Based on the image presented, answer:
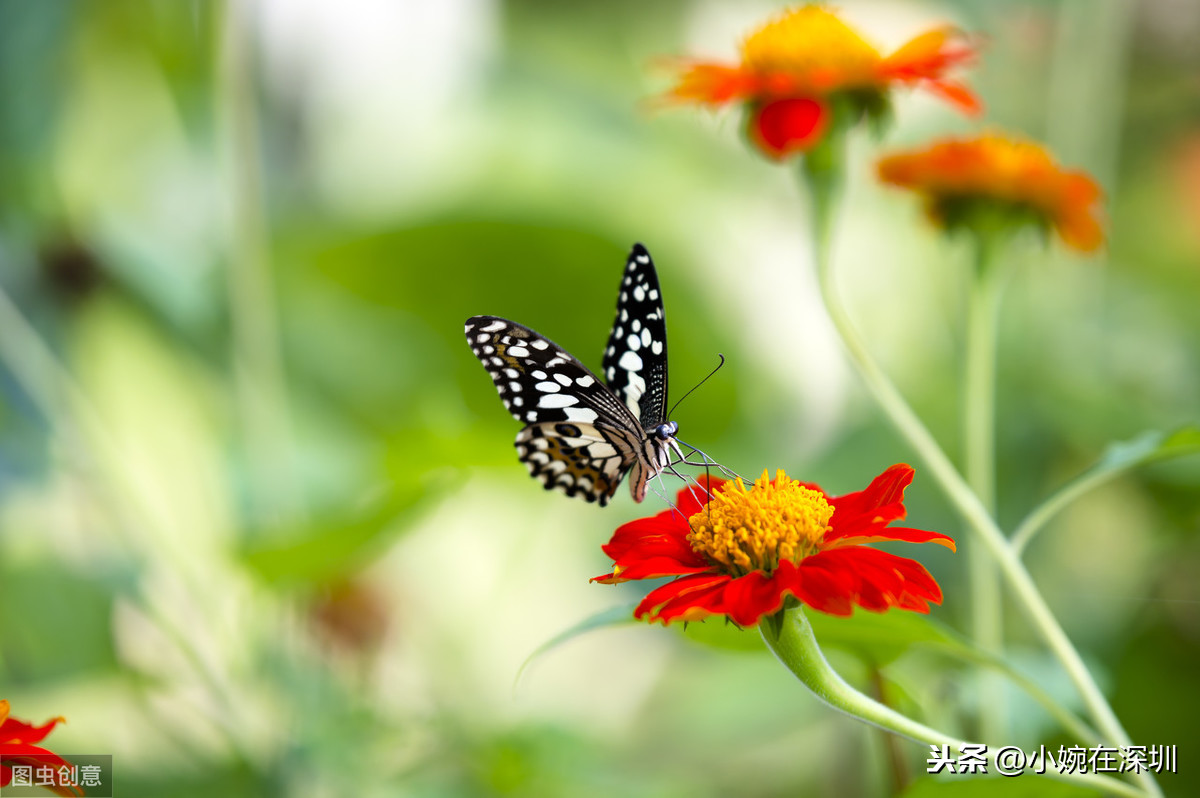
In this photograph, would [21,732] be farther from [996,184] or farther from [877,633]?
[996,184]

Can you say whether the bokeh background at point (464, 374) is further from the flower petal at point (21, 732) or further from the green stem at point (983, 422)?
the flower petal at point (21, 732)

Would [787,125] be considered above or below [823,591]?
above

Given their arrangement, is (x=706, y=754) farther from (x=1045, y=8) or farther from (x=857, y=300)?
(x=1045, y=8)


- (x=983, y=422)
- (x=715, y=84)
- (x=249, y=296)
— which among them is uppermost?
(x=249, y=296)

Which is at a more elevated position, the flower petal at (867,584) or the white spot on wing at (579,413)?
the white spot on wing at (579,413)

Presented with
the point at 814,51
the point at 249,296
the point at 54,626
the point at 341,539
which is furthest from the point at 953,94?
the point at 54,626

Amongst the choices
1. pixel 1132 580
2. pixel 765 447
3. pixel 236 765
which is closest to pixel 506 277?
pixel 765 447

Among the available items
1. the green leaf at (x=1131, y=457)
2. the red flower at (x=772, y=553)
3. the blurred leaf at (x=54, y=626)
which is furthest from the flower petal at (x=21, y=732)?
the blurred leaf at (x=54, y=626)
